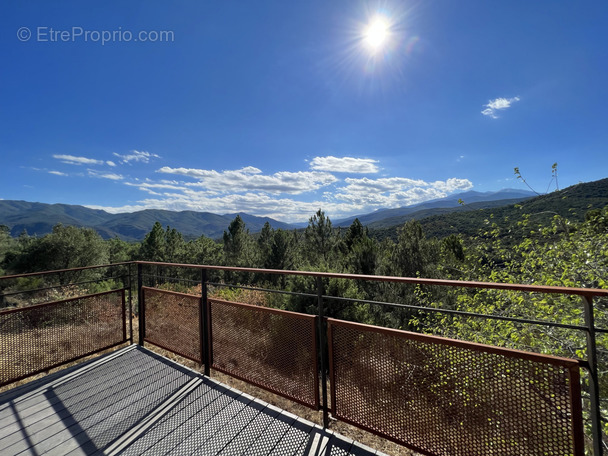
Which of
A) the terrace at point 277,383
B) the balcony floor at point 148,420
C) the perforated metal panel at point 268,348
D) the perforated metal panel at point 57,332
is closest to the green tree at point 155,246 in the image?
the perforated metal panel at point 57,332

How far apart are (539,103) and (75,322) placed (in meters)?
14.2

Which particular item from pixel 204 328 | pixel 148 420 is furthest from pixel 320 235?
pixel 148 420

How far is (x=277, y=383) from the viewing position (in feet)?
7.34

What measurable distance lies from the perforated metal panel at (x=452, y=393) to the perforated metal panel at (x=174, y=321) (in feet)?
5.44

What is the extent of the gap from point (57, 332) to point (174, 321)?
4.00ft

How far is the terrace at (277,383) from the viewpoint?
1248 millimetres

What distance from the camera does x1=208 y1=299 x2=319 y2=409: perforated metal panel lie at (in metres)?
2.08

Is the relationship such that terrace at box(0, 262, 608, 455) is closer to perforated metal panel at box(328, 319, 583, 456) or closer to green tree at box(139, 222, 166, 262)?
perforated metal panel at box(328, 319, 583, 456)

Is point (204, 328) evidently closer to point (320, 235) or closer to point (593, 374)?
point (593, 374)

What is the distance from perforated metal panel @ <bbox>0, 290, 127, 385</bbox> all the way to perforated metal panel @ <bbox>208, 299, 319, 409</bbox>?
1723mm

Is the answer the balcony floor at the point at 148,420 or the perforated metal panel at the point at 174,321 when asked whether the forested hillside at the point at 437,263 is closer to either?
the balcony floor at the point at 148,420

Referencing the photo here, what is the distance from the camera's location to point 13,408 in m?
2.26

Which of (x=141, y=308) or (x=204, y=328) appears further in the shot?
(x=141, y=308)

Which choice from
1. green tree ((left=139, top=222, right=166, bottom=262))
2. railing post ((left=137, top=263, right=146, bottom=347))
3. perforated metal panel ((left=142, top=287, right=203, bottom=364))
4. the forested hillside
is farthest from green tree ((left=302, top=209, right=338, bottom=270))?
perforated metal panel ((left=142, top=287, right=203, bottom=364))
